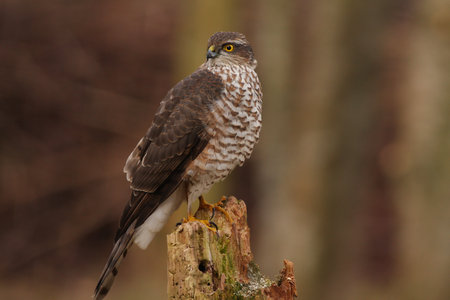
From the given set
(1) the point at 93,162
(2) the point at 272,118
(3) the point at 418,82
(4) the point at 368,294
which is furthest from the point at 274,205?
(1) the point at 93,162

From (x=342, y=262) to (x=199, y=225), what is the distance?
5143 mm

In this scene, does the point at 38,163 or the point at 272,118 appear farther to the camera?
the point at 38,163

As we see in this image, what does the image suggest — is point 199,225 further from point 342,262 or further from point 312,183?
point 342,262

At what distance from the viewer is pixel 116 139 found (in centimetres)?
1229

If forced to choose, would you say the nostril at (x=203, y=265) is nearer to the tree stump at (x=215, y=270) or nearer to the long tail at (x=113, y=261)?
the tree stump at (x=215, y=270)

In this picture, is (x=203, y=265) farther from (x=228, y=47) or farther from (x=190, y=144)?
(x=228, y=47)

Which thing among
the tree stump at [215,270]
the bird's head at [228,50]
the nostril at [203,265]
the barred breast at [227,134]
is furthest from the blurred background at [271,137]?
the nostril at [203,265]

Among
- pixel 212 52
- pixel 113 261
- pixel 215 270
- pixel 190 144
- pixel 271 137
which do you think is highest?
pixel 271 137

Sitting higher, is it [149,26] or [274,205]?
[149,26]

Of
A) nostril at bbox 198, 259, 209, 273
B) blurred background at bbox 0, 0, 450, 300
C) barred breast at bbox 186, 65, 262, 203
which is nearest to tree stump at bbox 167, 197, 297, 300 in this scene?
nostril at bbox 198, 259, 209, 273

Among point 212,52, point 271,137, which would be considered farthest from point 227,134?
point 271,137

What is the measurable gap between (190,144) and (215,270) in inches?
42.4

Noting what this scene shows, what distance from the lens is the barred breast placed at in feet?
14.9

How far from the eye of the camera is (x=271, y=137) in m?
9.66
